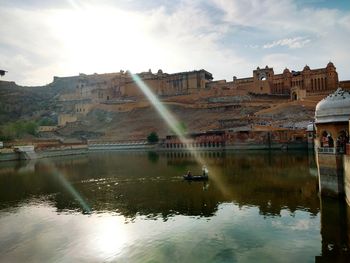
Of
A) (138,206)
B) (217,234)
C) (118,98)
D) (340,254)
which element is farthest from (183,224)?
(118,98)

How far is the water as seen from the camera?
14.5m

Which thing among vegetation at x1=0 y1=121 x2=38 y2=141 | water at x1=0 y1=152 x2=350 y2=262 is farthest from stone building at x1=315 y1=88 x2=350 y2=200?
vegetation at x1=0 y1=121 x2=38 y2=141

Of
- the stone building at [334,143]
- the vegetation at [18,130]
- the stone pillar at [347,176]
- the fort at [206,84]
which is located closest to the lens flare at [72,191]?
the stone building at [334,143]

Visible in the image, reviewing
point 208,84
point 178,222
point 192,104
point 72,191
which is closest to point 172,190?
point 72,191

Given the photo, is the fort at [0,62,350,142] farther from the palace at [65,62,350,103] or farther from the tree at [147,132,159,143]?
the tree at [147,132,159,143]

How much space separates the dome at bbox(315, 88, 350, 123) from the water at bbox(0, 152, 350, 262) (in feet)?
13.8

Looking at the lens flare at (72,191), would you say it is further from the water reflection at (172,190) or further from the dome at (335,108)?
the dome at (335,108)

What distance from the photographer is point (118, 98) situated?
10106 centimetres

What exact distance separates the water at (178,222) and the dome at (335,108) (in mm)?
4214

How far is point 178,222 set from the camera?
61.1ft

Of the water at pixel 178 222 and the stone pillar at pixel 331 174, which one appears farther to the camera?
the stone pillar at pixel 331 174

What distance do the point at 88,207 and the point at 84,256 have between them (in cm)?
886

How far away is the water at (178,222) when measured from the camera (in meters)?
14.5

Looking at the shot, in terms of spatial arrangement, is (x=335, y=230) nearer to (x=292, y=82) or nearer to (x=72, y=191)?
(x=72, y=191)
